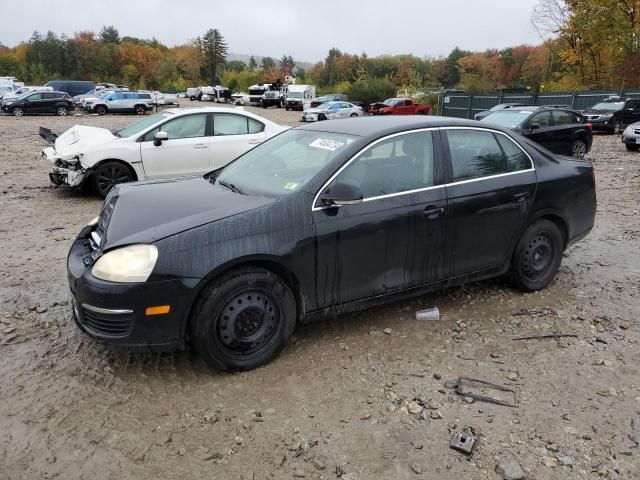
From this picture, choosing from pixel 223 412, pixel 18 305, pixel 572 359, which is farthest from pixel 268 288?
pixel 18 305

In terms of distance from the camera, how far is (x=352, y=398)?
3.24 m

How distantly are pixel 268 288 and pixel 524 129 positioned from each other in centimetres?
1098

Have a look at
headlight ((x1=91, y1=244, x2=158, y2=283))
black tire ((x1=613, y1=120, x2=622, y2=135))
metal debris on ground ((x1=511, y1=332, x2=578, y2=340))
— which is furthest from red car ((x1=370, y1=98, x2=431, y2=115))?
headlight ((x1=91, y1=244, x2=158, y2=283))

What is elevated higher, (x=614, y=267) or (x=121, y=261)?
(x=121, y=261)

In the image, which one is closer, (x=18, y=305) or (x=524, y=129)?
(x=18, y=305)

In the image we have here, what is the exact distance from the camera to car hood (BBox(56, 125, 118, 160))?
8.29m

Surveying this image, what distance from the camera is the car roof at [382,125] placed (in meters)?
4.00

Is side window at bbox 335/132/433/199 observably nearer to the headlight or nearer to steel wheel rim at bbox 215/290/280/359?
steel wheel rim at bbox 215/290/280/359

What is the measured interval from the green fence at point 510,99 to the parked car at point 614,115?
14.6 feet

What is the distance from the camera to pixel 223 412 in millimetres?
3084

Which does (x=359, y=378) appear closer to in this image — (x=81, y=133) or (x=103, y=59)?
(x=81, y=133)

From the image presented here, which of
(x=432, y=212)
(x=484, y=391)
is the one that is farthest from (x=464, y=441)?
(x=432, y=212)

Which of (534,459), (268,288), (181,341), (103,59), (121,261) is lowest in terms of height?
(534,459)

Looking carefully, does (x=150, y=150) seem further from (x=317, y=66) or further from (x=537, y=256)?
(x=317, y=66)
